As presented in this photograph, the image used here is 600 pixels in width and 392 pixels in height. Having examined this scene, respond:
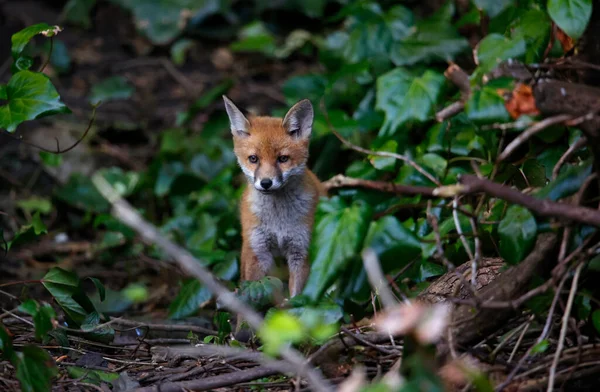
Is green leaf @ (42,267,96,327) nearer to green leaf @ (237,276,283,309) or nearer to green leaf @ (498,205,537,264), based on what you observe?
A: green leaf @ (237,276,283,309)

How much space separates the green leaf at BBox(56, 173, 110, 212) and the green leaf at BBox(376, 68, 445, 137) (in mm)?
4349

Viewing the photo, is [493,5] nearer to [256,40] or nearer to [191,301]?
[191,301]

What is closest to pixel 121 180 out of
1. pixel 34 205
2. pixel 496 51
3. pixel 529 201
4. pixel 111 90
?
pixel 34 205

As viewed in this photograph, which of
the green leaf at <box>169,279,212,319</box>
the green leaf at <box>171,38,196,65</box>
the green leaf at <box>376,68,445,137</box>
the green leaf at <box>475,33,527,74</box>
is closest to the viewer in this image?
the green leaf at <box>475,33,527,74</box>

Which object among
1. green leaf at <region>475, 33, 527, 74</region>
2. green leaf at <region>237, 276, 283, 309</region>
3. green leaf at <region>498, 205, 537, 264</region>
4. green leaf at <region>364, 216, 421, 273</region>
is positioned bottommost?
green leaf at <region>237, 276, 283, 309</region>

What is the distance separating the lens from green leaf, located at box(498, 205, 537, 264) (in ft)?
10.0

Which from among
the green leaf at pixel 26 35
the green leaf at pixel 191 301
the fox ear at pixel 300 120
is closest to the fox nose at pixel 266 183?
the fox ear at pixel 300 120

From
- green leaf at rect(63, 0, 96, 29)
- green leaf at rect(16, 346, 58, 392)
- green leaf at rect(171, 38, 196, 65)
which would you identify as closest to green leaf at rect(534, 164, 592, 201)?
green leaf at rect(16, 346, 58, 392)

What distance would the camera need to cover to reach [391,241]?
2.97 meters

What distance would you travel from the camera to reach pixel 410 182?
15.6ft

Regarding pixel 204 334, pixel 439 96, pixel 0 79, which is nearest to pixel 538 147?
pixel 439 96

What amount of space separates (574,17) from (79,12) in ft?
28.5

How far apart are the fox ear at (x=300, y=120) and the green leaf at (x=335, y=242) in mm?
2811

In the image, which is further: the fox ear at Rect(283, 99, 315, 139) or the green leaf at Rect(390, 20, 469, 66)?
the green leaf at Rect(390, 20, 469, 66)
